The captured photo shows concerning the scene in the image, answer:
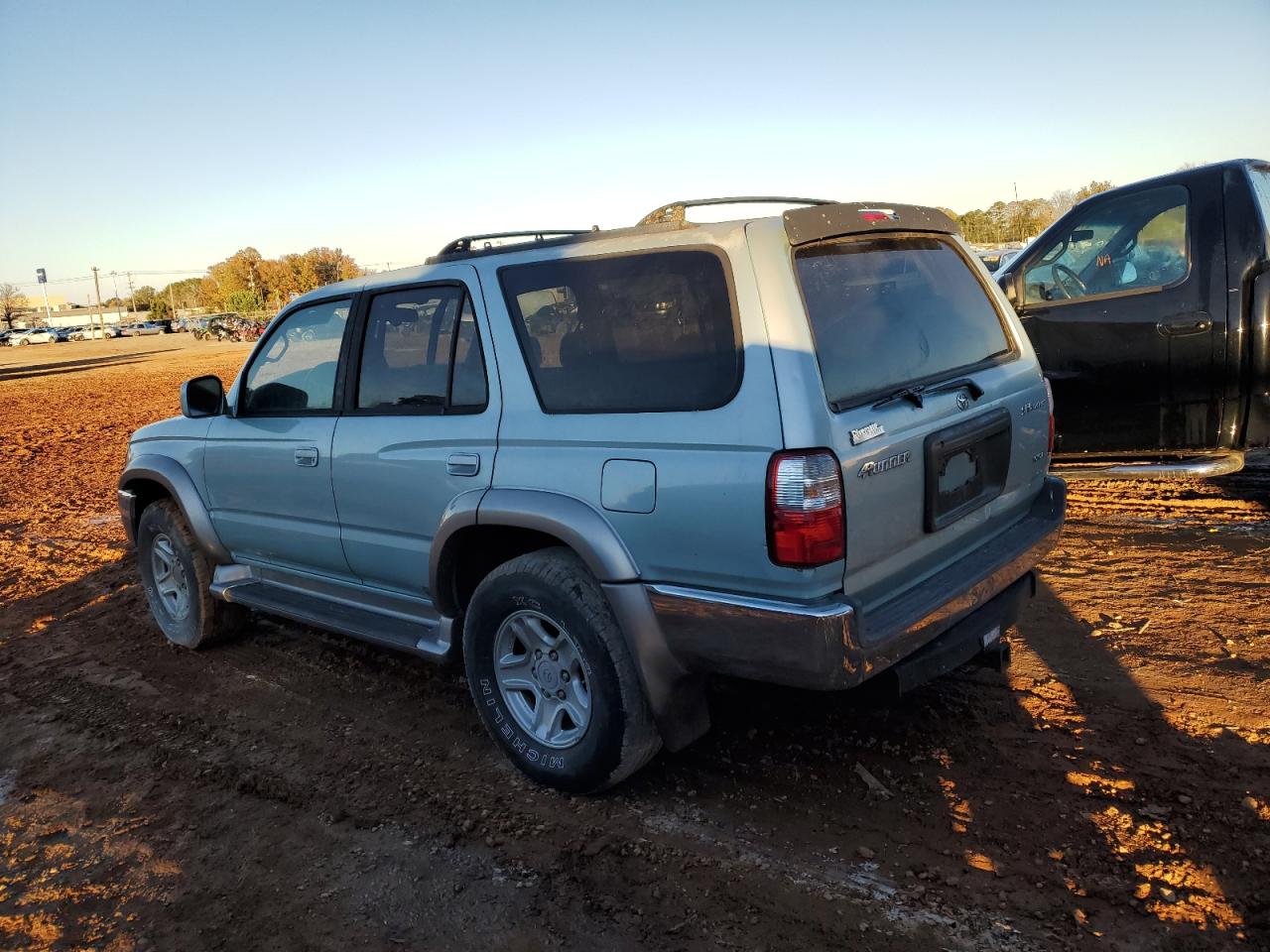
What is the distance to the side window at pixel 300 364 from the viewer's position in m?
4.10

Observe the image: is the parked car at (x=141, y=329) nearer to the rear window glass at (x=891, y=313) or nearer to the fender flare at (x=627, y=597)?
Result: the fender flare at (x=627, y=597)

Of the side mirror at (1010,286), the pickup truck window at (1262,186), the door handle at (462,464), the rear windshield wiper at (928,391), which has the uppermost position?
the pickup truck window at (1262,186)

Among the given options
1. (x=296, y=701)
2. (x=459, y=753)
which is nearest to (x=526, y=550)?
(x=459, y=753)

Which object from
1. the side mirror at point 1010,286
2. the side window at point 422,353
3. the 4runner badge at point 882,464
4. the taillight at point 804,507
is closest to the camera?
the taillight at point 804,507

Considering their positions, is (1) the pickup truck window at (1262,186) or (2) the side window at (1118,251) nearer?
(1) the pickup truck window at (1262,186)

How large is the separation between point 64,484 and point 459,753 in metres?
8.38

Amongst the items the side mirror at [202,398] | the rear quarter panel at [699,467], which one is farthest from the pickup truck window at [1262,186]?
the side mirror at [202,398]

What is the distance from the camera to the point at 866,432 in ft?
8.94

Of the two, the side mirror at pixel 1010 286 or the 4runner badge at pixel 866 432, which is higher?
the side mirror at pixel 1010 286

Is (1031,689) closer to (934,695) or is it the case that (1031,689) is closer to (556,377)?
(934,695)

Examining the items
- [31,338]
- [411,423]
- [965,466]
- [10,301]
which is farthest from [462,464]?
[10,301]

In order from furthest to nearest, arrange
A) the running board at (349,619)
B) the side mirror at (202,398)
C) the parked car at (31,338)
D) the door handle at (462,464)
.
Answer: the parked car at (31,338) → the side mirror at (202,398) → the running board at (349,619) → the door handle at (462,464)

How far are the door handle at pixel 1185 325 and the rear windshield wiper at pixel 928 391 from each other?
114 inches

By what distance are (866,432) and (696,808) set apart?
1.45 meters
